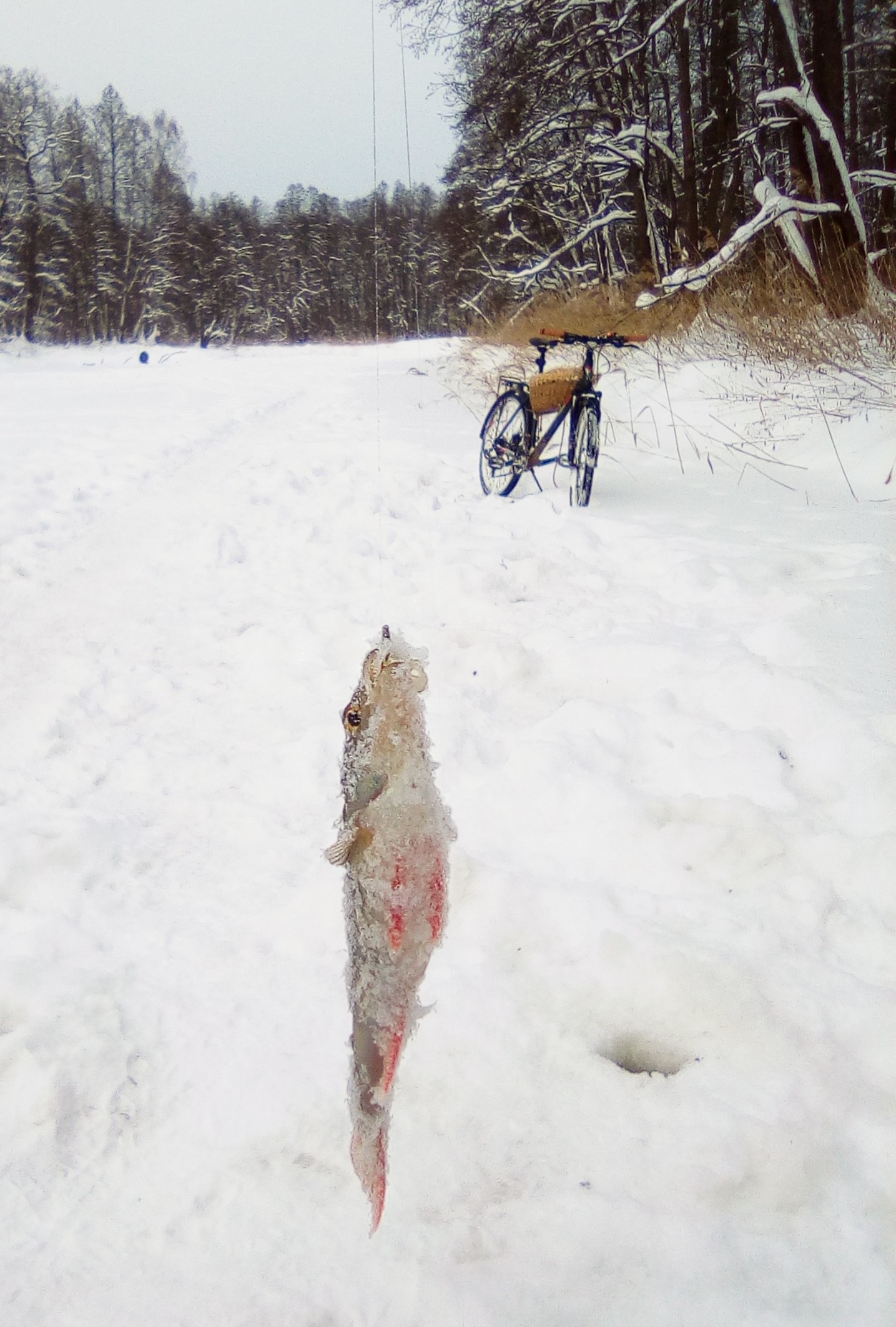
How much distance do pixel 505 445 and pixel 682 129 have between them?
39.3 feet

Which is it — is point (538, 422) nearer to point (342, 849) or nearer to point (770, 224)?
point (770, 224)

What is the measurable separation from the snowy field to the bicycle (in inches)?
62.8

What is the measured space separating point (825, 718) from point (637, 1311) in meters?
1.87

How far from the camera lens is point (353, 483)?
5.69 metres

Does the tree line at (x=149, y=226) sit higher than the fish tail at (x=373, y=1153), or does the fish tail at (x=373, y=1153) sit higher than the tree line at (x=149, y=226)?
the tree line at (x=149, y=226)

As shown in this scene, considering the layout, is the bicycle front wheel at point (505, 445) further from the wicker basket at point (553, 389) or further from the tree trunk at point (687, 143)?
the tree trunk at point (687, 143)

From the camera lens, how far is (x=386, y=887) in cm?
60

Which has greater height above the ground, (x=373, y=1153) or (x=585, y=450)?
(x=585, y=450)

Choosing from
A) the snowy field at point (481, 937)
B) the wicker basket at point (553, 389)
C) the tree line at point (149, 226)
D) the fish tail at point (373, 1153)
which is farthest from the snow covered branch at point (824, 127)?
the fish tail at point (373, 1153)

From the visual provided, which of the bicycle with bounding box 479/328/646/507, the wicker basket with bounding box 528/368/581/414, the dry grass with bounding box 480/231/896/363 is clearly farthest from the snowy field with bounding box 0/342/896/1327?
the dry grass with bounding box 480/231/896/363

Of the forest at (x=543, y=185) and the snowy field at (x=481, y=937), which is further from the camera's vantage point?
the forest at (x=543, y=185)

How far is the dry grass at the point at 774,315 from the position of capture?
6.27m

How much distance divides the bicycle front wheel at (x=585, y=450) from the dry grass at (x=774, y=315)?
6.35 feet

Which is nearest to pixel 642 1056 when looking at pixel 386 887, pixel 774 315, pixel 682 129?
pixel 386 887
